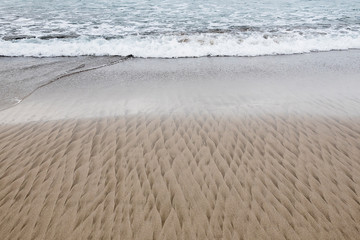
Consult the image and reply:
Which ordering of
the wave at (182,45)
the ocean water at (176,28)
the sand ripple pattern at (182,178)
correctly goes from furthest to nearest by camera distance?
the ocean water at (176,28) → the wave at (182,45) → the sand ripple pattern at (182,178)

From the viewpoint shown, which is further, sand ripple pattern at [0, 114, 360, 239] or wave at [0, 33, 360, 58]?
wave at [0, 33, 360, 58]

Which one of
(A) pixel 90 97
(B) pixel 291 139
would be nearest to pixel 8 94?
(A) pixel 90 97

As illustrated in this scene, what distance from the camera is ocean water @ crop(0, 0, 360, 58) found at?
28.7ft

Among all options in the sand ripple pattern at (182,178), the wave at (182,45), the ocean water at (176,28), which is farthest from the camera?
the ocean water at (176,28)

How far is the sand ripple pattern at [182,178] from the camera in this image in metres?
2.83

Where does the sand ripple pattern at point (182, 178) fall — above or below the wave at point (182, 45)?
below

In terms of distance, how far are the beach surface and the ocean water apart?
2626 mm

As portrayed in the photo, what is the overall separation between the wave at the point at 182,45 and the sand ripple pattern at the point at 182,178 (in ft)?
14.7

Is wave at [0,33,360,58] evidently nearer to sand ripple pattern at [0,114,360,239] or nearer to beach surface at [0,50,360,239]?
beach surface at [0,50,360,239]

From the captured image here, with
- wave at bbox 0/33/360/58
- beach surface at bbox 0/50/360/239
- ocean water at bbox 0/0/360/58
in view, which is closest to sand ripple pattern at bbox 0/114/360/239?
beach surface at bbox 0/50/360/239

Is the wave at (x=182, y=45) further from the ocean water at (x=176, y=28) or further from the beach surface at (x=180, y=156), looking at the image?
the beach surface at (x=180, y=156)

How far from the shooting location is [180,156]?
12.5 feet

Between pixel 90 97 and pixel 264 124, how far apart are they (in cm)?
380

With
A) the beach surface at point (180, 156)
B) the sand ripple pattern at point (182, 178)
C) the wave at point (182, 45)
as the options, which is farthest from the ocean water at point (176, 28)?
the sand ripple pattern at point (182, 178)
